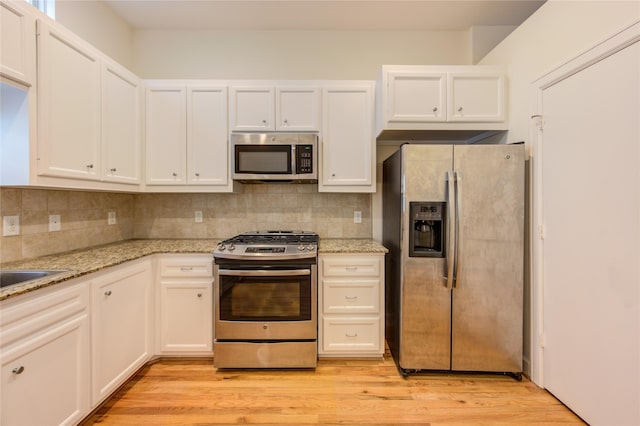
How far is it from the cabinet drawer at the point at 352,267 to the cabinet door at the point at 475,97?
142 cm

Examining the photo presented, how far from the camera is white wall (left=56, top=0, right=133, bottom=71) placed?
215 cm

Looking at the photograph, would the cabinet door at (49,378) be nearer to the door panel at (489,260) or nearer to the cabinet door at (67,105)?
the cabinet door at (67,105)

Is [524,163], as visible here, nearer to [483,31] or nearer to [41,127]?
[483,31]

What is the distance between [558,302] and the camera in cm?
184

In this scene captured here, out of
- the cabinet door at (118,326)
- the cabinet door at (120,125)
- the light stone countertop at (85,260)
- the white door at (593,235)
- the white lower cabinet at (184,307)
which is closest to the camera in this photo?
the light stone countertop at (85,260)

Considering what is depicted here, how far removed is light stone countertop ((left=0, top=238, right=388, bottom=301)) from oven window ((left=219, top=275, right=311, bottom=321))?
0.36 metres

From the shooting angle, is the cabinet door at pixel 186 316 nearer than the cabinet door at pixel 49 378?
→ No

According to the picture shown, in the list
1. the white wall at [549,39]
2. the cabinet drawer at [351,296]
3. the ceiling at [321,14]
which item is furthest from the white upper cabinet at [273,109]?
the white wall at [549,39]

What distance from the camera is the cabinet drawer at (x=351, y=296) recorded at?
227cm

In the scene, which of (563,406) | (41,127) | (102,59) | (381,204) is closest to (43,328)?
(41,127)

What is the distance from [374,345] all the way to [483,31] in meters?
3.27

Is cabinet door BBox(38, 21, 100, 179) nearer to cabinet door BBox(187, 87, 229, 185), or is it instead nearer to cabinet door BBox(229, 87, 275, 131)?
cabinet door BBox(187, 87, 229, 185)

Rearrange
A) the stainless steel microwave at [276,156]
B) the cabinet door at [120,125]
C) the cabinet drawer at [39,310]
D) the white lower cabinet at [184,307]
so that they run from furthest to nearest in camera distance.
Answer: the stainless steel microwave at [276,156] < the white lower cabinet at [184,307] < the cabinet door at [120,125] < the cabinet drawer at [39,310]

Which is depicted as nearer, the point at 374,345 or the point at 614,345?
the point at 614,345
